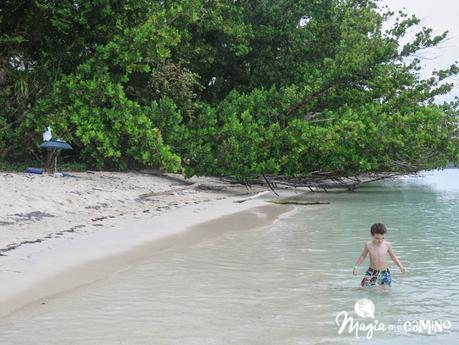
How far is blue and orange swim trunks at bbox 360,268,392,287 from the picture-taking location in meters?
7.61

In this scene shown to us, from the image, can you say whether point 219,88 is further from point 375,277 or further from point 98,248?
point 375,277

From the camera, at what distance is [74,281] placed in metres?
7.42

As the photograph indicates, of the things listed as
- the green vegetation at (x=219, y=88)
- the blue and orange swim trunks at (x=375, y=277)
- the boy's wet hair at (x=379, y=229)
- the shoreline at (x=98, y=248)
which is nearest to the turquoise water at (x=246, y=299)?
the blue and orange swim trunks at (x=375, y=277)

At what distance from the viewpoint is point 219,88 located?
98.1ft

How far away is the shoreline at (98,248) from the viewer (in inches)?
274

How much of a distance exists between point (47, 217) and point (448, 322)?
29.1ft

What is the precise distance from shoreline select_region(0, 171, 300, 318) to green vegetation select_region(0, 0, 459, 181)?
5.89 meters

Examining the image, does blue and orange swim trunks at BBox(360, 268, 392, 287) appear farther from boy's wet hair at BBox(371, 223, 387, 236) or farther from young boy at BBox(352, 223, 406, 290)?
boy's wet hair at BBox(371, 223, 387, 236)

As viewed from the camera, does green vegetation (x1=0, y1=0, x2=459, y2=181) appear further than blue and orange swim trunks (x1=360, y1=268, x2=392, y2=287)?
Yes

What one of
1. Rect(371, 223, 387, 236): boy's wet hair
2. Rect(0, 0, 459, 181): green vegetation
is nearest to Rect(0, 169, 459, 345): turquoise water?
Rect(371, 223, 387, 236): boy's wet hair

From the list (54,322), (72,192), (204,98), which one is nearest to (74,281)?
(54,322)

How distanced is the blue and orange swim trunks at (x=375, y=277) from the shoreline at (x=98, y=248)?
376 cm

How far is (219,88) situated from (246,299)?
23.9 m

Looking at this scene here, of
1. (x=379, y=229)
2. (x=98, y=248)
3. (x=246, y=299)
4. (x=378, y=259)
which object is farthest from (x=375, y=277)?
(x=98, y=248)
